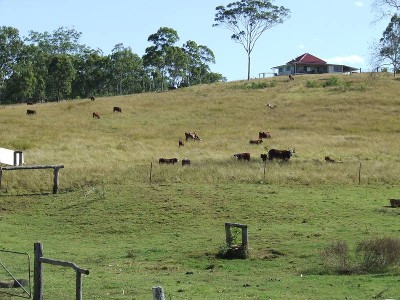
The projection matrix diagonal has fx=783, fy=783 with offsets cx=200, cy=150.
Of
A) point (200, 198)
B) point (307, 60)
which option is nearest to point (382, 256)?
point (200, 198)

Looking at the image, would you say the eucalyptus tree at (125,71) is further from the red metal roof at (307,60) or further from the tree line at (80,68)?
the red metal roof at (307,60)

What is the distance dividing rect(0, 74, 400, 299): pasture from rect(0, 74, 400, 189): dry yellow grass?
0.15 metres

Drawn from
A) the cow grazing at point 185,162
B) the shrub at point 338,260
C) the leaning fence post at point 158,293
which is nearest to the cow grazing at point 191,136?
the cow grazing at point 185,162

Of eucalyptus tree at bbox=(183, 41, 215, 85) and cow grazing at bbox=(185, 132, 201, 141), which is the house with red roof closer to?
eucalyptus tree at bbox=(183, 41, 215, 85)

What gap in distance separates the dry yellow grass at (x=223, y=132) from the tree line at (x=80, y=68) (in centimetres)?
3220

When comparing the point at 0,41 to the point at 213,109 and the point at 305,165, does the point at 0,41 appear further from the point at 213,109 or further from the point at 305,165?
the point at 305,165

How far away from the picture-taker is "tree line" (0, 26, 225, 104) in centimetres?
11169

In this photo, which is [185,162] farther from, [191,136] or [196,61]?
[196,61]

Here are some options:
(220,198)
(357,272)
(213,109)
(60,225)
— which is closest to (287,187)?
(220,198)

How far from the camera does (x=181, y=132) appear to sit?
56.1 m

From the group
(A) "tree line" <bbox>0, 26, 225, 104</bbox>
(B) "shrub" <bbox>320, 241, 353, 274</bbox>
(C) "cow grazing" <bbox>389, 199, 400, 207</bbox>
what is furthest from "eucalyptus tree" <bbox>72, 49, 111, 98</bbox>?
(B) "shrub" <bbox>320, 241, 353, 274</bbox>

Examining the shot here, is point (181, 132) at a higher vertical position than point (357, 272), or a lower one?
higher

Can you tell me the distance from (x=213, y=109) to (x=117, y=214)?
131 ft

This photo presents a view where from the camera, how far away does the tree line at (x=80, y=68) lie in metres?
112
